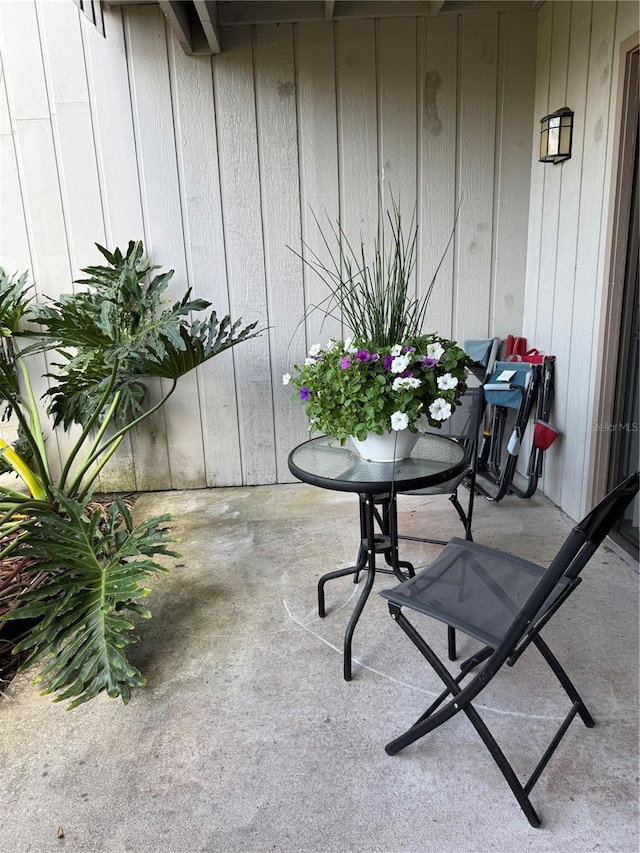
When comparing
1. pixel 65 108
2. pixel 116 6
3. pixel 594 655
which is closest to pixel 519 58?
pixel 116 6

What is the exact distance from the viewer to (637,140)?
8.02 ft

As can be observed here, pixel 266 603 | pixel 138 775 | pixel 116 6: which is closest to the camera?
pixel 138 775

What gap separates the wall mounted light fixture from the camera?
2.89m

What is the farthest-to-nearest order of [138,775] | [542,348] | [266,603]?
[542,348] → [266,603] → [138,775]

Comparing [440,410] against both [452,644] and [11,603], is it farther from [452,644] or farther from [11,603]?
[11,603]

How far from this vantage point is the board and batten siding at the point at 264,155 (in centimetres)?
317

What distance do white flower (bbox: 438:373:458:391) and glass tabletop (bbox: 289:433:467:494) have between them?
28 centimetres

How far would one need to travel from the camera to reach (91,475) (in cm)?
296

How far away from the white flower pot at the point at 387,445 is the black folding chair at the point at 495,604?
0.35 metres

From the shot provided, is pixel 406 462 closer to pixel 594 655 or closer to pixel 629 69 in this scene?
pixel 594 655

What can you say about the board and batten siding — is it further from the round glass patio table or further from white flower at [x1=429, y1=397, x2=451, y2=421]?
white flower at [x1=429, y1=397, x2=451, y2=421]

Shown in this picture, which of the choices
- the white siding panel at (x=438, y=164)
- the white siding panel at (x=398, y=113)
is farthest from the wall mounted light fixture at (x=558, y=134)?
the white siding panel at (x=398, y=113)

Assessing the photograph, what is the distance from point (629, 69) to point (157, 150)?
7.63ft

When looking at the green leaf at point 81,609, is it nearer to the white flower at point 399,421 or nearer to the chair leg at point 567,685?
the white flower at point 399,421
